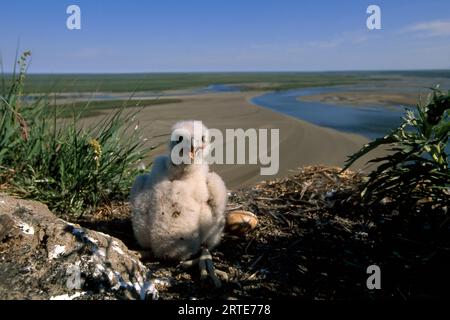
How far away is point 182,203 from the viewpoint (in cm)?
272

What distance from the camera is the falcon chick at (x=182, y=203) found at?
270 cm

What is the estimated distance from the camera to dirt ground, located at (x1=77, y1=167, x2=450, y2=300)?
7.30 ft

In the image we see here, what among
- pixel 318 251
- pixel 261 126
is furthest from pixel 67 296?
pixel 261 126

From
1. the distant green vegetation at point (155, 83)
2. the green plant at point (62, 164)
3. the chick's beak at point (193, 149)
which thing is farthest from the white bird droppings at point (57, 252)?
the distant green vegetation at point (155, 83)

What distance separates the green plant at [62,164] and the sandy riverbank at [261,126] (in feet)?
1.64

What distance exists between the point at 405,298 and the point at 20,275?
5.94ft

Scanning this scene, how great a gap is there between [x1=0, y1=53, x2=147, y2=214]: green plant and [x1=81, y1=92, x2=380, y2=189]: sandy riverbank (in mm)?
499

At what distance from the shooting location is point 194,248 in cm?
278

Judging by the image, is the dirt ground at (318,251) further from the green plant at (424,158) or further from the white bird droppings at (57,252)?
the white bird droppings at (57,252)

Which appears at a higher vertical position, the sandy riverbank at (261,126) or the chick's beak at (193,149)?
the chick's beak at (193,149)

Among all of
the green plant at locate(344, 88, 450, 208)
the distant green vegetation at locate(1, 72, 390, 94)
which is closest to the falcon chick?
the green plant at locate(344, 88, 450, 208)
